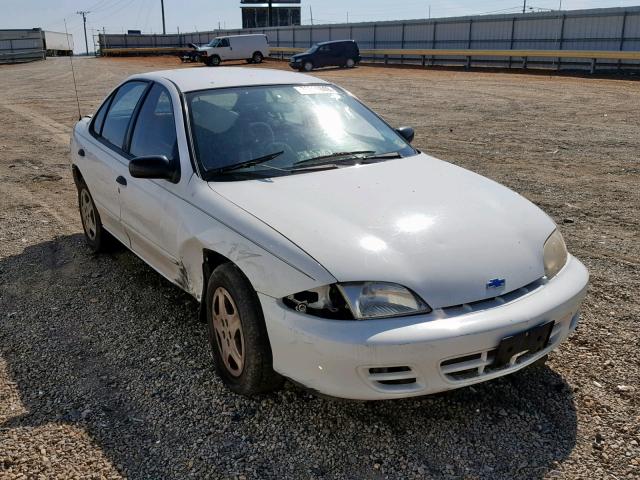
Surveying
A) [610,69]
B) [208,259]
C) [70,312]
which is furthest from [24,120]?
[610,69]

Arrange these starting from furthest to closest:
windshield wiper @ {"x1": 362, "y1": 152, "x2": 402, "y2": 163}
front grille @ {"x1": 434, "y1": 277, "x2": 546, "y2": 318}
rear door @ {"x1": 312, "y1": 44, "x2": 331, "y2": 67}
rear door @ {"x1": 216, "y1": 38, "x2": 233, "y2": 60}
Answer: rear door @ {"x1": 216, "y1": 38, "x2": 233, "y2": 60}, rear door @ {"x1": 312, "y1": 44, "x2": 331, "y2": 67}, windshield wiper @ {"x1": 362, "y1": 152, "x2": 402, "y2": 163}, front grille @ {"x1": 434, "y1": 277, "x2": 546, "y2": 318}

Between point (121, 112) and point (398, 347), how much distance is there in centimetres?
324

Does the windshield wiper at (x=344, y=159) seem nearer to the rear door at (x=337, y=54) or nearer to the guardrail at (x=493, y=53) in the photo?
the guardrail at (x=493, y=53)

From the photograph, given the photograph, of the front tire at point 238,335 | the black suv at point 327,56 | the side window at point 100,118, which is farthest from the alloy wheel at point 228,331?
the black suv at point 327,56

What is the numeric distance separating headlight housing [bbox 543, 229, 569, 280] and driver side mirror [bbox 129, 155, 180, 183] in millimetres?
2065

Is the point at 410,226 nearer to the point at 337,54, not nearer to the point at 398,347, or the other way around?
the point at 398,347

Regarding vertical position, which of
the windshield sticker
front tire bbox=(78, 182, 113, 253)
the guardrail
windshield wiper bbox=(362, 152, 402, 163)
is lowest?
front tire bbox=(78, 182, 113, 253)

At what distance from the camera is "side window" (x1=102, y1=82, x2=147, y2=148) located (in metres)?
4.64

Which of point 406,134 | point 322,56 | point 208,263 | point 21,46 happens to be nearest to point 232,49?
point 322,56

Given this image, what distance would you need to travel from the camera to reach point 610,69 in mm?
26953

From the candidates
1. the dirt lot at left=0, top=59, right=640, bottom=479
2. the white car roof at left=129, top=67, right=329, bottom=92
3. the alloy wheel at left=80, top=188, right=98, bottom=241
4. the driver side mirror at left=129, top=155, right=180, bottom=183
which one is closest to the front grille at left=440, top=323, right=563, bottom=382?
the dirt lot at left=0, top=59, right=640, bottom=479

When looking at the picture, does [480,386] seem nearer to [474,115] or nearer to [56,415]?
[56,415]

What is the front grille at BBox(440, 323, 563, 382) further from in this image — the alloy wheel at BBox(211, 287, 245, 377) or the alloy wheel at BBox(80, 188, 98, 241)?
the alloy wheel at BBox(80, 188, 98, 241)

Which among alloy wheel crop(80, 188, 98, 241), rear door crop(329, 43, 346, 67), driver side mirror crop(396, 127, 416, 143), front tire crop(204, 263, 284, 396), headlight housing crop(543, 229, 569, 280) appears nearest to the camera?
front tire crop(204, 263, 284, 396)
